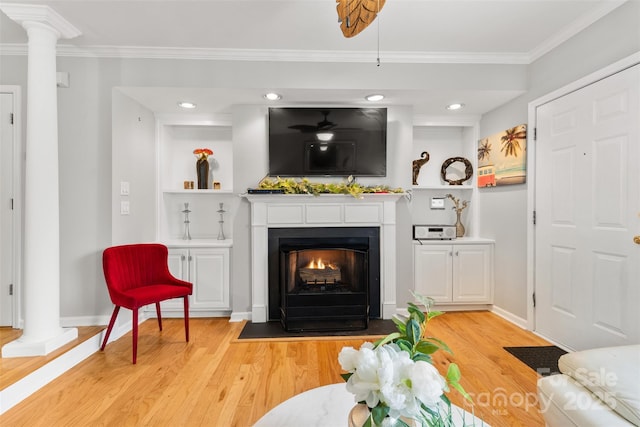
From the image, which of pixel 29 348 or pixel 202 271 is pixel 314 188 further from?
pixel 29 348

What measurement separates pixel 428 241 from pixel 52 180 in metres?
3.44

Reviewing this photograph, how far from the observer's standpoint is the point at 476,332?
281cm

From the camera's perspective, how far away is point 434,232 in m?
3.37

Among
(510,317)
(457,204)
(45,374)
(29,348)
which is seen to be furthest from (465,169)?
(29,348)

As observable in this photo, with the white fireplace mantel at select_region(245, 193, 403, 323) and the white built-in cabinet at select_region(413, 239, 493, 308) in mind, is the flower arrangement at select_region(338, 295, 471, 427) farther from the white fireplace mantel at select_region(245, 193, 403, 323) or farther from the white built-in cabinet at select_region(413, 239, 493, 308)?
the white built-in cabinet at select_region(413, 239, 493, 308)

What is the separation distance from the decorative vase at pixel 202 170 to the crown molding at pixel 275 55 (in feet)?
3.57

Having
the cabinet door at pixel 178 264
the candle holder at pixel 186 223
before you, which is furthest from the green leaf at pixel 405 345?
the candle holder at pixel 186 223

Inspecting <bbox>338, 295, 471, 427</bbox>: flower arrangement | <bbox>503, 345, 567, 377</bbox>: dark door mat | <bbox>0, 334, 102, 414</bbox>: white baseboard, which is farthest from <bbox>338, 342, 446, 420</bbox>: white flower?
<bbox>0, 334, 102, 414</bbox>: white baseboard

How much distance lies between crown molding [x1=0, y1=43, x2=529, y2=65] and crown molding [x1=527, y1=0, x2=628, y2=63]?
113mm

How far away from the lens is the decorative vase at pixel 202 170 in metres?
3.43

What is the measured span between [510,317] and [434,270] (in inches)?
33.7

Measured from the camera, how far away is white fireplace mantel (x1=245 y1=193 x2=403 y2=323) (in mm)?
3020

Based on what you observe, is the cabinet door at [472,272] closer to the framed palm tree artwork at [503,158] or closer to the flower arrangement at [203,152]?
the framed palm tree artwork at [503,158]

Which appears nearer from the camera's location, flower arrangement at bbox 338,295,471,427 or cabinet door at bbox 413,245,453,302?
flower arrangement at bbox 338,295,471,427
